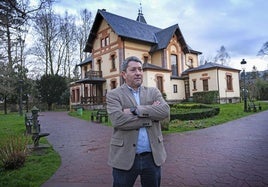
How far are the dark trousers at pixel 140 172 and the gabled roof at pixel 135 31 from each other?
25.4 m

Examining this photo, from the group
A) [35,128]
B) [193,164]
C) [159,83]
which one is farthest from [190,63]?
[193,164]

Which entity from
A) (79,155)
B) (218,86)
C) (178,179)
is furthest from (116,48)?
(178,179)

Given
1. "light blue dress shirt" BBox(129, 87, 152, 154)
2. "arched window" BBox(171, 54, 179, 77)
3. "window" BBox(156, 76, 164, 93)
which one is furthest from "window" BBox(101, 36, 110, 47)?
"light blue dress shirt" BBox(129, 87, 152, 154)

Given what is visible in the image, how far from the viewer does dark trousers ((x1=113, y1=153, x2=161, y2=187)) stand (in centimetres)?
249

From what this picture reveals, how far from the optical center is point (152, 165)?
2.54 meters

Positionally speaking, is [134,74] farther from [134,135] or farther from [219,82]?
[219,82]

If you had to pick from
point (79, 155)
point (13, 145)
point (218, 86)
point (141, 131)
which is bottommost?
point (79, 155)

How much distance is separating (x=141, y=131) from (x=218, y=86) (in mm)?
27045

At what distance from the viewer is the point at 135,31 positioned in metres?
29.8

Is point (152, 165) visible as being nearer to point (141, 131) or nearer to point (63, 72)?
point (141, 131)

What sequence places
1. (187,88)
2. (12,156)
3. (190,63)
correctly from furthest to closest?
(190,63), (187,88), (12,156)

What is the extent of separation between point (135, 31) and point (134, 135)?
2845 centimetres

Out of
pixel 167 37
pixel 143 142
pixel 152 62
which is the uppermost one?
pixel 167 37

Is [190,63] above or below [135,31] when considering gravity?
below
